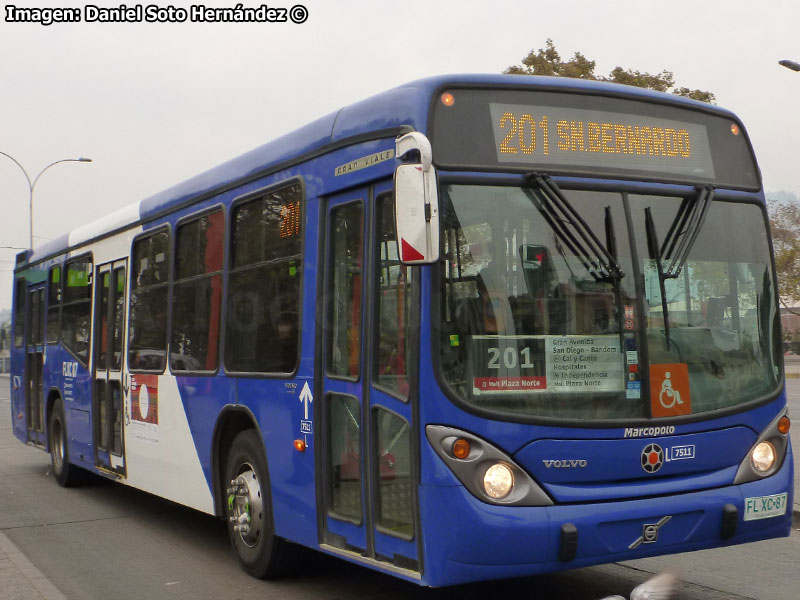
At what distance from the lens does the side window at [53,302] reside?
1300cm

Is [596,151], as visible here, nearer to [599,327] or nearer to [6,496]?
[599,327]

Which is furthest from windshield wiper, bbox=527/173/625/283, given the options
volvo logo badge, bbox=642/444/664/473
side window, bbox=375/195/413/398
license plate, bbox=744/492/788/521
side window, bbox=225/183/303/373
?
side window, bbox=225/183/303/373

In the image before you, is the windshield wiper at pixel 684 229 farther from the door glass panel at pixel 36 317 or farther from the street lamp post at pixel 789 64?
the street lamp post at pixel 789 64

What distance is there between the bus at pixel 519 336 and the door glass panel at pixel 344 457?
0.06 ft

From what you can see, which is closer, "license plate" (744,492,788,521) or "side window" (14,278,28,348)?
"license plate" (744,492,788,521)

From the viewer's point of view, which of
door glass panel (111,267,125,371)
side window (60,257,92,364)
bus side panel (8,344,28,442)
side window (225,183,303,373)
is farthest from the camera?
bus side panel (8,344,28,442)

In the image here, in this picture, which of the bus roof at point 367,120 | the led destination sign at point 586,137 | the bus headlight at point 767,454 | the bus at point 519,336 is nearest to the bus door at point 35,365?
the bus roof at point 367,120

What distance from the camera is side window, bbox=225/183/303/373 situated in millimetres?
6855

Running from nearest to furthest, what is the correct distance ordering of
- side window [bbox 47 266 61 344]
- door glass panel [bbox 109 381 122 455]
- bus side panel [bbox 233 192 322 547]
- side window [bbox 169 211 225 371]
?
bus side panel [bbox 233 192 322 547], side window [bbox 169 211 225 371], door glass panel [bbox 109 381 122 455], side window [bbox 47 266 61 344]

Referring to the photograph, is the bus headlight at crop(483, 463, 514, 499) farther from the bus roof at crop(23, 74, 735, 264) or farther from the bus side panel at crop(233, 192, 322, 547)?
the bus roof at crop(23, 74, 735, 264)

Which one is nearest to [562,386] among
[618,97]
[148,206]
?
[618,97]

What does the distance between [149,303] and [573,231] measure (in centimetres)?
517

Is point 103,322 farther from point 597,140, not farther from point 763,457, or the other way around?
point 763,457

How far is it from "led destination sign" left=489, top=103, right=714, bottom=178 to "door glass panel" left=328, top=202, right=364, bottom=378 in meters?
1.02
